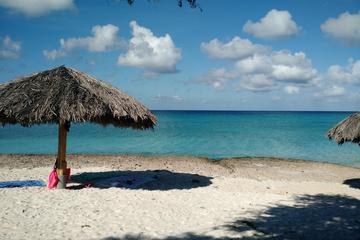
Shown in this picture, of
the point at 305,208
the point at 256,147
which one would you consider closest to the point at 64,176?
the point at 305,208

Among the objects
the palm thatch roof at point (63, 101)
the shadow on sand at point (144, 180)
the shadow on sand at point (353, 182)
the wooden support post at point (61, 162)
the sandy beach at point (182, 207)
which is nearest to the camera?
the sandy beach at point (182, 207)

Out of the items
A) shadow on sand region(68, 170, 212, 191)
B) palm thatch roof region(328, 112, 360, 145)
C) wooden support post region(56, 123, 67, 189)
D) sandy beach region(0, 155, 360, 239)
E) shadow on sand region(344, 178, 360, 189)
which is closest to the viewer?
sandy beach region(0, 155, 360, 239)

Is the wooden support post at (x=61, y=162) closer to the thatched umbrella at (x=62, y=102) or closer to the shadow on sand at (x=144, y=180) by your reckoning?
the thatched umbrella at (x=62, y=102)

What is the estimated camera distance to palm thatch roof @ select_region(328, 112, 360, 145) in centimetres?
1023

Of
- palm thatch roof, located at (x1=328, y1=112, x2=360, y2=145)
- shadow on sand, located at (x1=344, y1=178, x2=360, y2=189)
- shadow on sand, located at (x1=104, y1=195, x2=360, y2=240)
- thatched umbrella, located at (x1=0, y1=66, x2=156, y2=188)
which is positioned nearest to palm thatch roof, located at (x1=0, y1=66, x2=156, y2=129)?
thatched umbrella, located at (x1=0, y1=66, x2=156, y2=188)

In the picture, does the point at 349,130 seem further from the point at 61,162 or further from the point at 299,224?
the point at 61,162

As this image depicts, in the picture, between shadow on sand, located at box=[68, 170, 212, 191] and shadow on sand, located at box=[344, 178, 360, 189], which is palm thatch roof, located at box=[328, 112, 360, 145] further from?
shadow on sand, located at box=[68, 170, 212, 191]

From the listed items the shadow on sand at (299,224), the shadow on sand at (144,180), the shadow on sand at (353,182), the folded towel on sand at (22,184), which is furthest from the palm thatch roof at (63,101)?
the shadow on sand at (353,182)

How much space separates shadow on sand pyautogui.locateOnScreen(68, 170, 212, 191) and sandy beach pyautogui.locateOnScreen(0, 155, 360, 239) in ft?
0.09

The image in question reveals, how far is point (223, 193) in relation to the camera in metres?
9.08

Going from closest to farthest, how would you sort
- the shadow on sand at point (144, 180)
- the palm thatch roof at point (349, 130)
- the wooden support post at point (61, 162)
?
1. the wooden support post at point (61, 162)
2. the shadow on sand at point (144, 180)
3. the palm thatch roof at point (349, 130)

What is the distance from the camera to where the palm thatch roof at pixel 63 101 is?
Result: 7949mm

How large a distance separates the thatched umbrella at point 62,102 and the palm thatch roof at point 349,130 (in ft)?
18.2

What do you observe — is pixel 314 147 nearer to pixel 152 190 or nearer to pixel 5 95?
pixel 152 190
